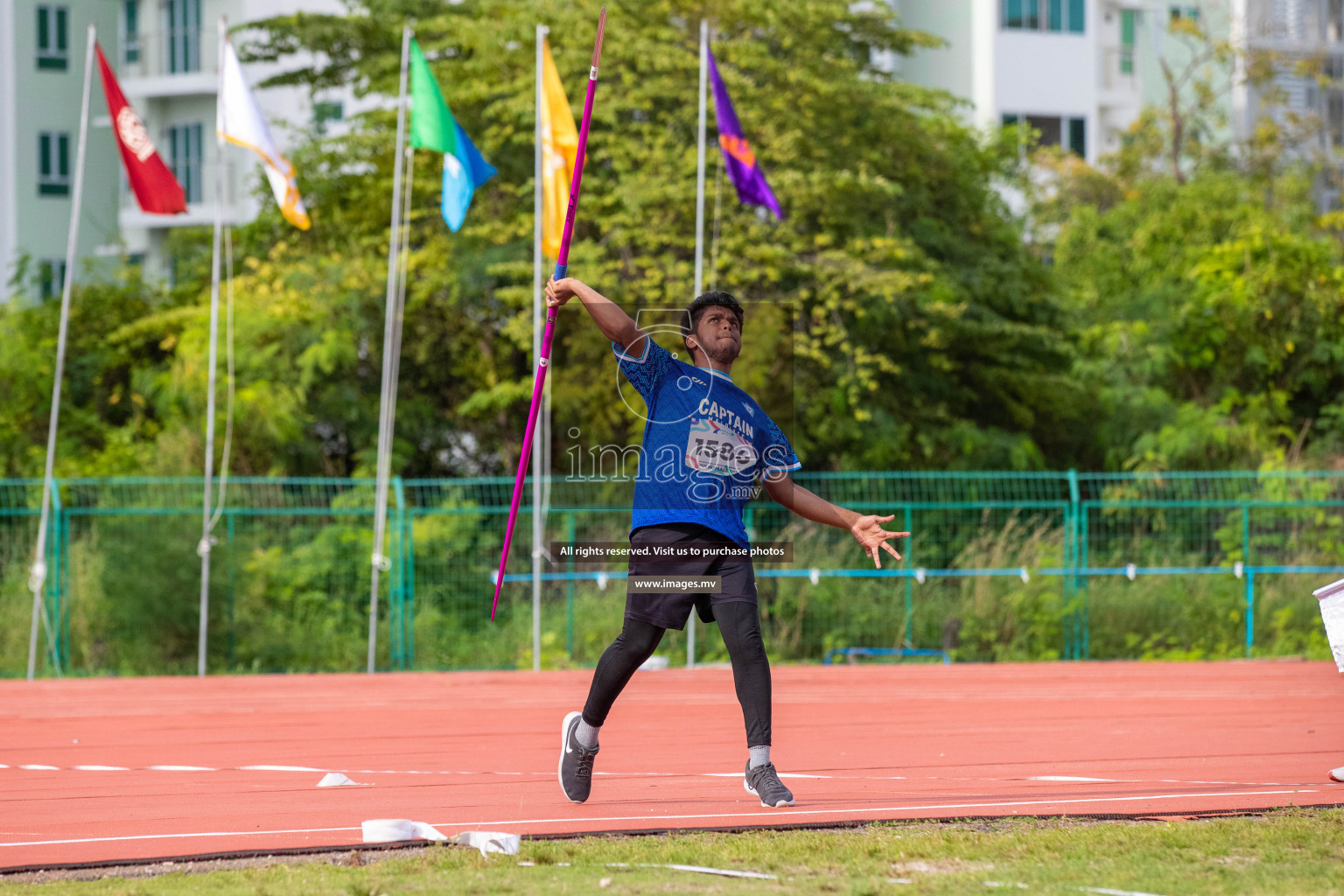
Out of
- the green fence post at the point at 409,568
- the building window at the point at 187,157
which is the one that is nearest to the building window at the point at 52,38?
the building window at the point at 187,157

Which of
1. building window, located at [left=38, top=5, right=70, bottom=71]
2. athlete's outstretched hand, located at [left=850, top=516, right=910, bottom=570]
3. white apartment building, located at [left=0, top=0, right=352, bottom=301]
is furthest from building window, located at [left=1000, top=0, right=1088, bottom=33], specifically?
athlete's outstretched hand, located at [left=850, top=516, right=910, bottom=570]

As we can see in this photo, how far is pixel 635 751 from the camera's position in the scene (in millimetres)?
7902

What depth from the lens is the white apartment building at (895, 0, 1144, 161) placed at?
115ft

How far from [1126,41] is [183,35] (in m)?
22.4

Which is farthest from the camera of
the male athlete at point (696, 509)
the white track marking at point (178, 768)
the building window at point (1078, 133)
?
the building window at point (1078, 133)

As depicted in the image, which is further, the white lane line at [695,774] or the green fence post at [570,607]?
the green fence post at [570,607]

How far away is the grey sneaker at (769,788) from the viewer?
18.4 feet

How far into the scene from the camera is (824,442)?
19.7 metres

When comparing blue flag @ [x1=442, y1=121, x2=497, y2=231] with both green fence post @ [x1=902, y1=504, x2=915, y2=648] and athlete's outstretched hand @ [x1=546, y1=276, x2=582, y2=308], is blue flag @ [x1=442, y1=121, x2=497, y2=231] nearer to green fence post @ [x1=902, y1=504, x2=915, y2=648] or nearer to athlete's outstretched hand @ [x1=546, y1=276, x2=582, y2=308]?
green fence post @ [x1=902, y1=504, x2=915, y2=648]

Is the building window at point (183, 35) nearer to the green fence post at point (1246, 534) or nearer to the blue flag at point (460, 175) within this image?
the blue flag at point (460, 175)

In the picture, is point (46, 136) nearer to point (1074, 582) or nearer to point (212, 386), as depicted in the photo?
point (212, 386)

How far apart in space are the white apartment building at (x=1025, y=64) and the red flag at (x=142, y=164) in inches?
951

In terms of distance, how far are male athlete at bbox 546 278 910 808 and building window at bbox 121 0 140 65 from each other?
32.1 m

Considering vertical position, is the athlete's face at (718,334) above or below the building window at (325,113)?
below
